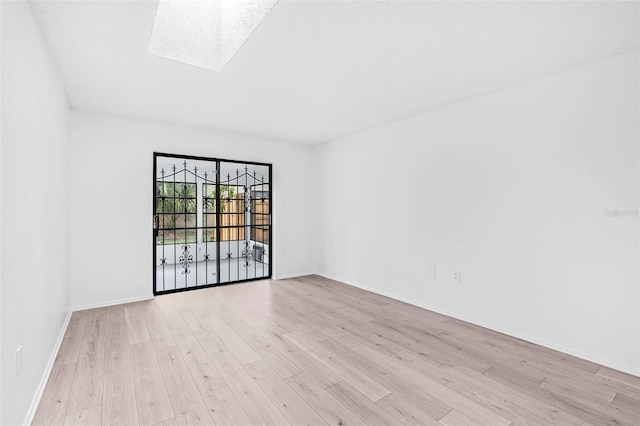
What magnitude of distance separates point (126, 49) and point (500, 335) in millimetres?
4361

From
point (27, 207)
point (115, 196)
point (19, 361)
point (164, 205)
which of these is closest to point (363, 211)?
point (164, 205)

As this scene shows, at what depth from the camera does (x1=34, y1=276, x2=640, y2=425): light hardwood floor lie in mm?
1893

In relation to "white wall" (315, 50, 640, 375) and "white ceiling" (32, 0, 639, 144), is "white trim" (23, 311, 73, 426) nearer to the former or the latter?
"white ceiling" (32, 0, 639, 144)

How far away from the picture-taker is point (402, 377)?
2.31m

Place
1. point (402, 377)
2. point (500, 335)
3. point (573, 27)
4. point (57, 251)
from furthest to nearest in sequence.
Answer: point (500, 335), point (57, 251), point (402, 377), point (573, 27)

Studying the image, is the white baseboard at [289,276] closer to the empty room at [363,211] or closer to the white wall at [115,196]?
the empty room at [363,211]

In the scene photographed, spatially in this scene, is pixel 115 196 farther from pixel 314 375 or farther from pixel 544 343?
pixel 544 343

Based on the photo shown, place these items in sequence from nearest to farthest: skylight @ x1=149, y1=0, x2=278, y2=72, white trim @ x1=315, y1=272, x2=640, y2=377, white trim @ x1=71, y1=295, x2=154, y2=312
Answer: skylight @ x1=149, y1=0, x2=278, y2=72, white trim @ x1=315, y1=272, x2=640, y2=377, white trim @ x1=71, y1=295, x2=154, y2=312

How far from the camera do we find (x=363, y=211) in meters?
4.86

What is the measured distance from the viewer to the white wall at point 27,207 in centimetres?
150

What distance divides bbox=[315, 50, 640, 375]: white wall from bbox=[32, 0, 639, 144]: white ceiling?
0.32 meters

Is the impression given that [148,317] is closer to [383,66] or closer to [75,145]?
[75,145]

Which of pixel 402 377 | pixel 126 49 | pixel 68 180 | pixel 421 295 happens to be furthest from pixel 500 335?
pixel 68 180

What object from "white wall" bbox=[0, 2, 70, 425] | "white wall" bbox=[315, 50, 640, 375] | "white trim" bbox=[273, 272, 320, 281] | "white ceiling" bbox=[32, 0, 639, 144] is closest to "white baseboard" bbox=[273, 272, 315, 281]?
"white trim" bbox=[273, 272, 320, 281]
